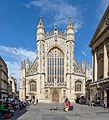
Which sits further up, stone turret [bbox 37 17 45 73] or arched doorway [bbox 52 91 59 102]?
stone turret [bbox 37 17 45 73]

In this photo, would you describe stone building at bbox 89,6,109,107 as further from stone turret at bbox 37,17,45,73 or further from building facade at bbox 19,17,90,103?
stone turret at bbox 37,17,45,73

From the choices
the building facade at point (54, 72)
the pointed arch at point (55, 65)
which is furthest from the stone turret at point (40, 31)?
the pointed arch at point (55, 65)

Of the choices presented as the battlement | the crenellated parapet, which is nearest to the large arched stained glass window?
the crenellated parapet

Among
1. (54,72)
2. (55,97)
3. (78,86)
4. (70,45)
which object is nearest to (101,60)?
(70,45)

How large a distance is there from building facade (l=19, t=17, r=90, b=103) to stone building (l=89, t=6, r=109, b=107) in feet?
76.7

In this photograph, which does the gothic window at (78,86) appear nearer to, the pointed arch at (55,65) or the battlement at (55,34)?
the pointed arch at (55,65)

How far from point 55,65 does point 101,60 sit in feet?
105

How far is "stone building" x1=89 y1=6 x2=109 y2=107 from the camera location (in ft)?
132

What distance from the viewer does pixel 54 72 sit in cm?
7719

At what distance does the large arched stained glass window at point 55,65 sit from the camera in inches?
3034

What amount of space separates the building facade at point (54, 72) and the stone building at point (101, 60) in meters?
23.4

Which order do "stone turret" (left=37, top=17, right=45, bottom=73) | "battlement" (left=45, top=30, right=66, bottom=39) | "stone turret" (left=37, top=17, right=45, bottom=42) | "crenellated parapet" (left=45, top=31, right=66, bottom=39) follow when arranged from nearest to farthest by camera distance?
"stone turret" (left=37, top=17, right=45, bottom=73) < "stone turret" (left=37, top=17, right=45, bottom=42) < "crenellated parapet" (left=45, top=31, right=66, bottom=39) < "battlement" (left=45, top=30, right=66, bottom=39)

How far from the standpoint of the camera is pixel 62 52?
78.1 m

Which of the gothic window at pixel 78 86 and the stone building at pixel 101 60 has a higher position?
the stone building at pixel 101 60
